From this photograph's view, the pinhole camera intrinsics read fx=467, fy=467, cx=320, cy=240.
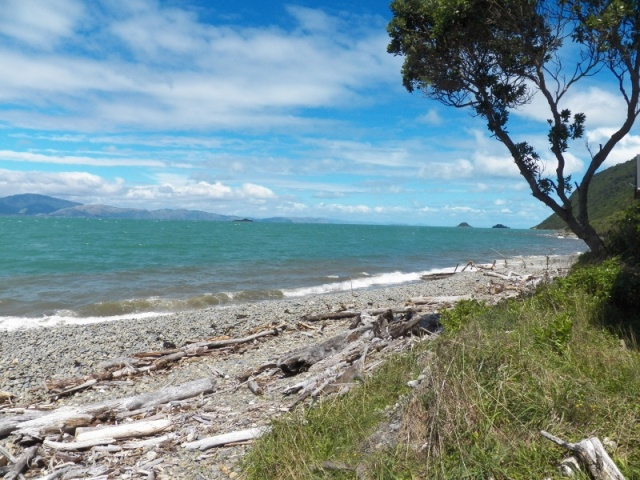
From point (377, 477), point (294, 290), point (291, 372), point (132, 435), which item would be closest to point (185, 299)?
point (294, 290)

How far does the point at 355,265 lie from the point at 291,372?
3072 cm

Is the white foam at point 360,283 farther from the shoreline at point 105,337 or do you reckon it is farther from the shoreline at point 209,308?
the shoreline at point 105,337

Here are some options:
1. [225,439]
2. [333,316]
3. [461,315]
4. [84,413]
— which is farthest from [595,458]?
[333,316]

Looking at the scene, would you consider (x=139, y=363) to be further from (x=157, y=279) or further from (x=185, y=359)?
(x=157, y=279)

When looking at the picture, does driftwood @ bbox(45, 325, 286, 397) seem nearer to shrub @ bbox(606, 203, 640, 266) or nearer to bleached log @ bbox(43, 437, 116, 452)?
bleached log @ bbox(43, 437, 116, 452)

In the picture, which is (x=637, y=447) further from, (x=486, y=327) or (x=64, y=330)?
(x=64, y=330)

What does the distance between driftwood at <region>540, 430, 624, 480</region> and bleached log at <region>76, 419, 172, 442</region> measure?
560cm

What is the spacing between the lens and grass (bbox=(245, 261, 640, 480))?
436 cm

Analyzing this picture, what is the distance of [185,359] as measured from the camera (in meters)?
11.9

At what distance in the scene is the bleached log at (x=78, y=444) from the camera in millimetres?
6852

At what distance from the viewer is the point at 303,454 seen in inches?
203

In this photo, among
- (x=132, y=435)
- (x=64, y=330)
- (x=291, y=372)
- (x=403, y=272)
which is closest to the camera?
(x=132, y=435)

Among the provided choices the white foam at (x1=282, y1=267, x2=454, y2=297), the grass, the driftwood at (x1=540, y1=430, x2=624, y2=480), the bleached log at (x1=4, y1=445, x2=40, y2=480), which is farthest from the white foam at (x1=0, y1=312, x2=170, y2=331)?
the driftwood at (x1=540, y1=430, x2=624, y2=480)

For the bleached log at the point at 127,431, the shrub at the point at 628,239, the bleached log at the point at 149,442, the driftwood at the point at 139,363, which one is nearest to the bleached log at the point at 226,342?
the driftwood at the point at 139,363
